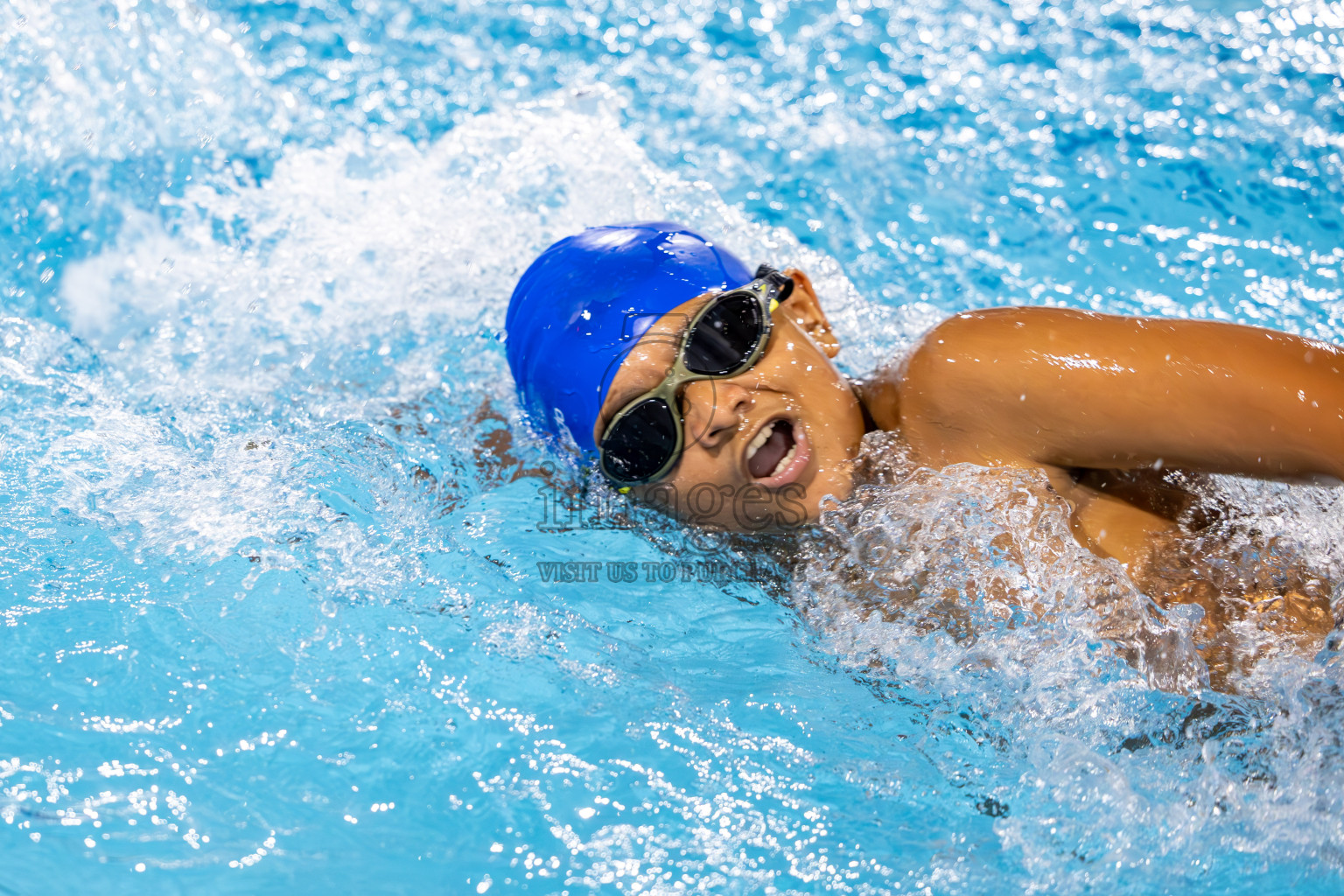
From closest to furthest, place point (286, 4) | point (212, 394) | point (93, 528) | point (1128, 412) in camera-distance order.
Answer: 1. point (1128, 412)
2. point (93, 528)
3. point (212, 394)
4. point (286, 4)

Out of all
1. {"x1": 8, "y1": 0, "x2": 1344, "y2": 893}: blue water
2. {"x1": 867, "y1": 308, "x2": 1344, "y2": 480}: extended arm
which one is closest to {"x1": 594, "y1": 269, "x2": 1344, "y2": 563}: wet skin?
{"x1": 867, "y1": 308, "x2": 1344, "y2": 480}: extended arm

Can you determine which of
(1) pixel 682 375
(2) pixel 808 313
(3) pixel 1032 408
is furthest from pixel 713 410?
(3) pixel 1032 408

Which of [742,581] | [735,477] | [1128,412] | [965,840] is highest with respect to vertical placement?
[1128,412]

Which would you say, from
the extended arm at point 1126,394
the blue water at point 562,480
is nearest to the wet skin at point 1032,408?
the extended arm at point 1126,394

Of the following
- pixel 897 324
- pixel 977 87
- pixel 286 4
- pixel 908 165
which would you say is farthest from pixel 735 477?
pixel 286 4

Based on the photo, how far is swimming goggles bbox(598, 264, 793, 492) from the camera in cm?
220

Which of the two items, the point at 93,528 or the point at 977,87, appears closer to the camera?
the point at 93,528

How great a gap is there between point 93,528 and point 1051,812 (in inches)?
91.7

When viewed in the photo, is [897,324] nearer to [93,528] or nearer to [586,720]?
[586,720]

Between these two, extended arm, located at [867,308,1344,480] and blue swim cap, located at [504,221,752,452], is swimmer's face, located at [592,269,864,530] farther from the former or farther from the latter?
extended arm, located at [867,308,1344,480]

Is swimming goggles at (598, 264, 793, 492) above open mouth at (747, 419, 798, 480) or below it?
above

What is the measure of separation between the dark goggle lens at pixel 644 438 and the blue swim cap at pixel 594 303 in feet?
0.27

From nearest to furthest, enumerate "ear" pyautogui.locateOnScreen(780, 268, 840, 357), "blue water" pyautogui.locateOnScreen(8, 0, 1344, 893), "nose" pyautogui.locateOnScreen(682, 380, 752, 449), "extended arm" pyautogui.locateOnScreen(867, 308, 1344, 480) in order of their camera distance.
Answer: "extended arm" pyautogui.locateOnScreen(867, 308, 1344, 480) < "blue water" pyautogui.locateOnScreen(8, 0, 1344, 893) < "nose" pyautogui.locateOnScreen(682, 380, 752, 449) < "ear" pyautogui.locateOnScreen(780, 268, 840, 357)

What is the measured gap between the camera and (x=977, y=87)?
4344 mm
